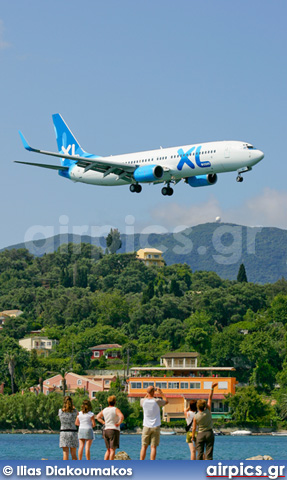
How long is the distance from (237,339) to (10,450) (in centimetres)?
7361

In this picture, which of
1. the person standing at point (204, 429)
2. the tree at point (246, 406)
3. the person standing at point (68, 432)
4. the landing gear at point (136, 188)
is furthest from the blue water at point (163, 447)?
the person standing at point (204, 429)

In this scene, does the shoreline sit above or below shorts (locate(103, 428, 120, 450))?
below

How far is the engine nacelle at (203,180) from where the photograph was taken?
215 ft

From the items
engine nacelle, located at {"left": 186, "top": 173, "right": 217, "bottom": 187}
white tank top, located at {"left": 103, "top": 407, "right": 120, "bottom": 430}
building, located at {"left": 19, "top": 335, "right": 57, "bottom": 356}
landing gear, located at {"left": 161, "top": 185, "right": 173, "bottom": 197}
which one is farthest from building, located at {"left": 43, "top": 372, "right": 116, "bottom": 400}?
white tank top, located at {"left": 103, "top": 407, "right": 120, "bottom": 430}

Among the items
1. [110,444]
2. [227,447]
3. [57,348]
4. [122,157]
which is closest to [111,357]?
[57,348]

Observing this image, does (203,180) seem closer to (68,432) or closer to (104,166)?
(104,166)

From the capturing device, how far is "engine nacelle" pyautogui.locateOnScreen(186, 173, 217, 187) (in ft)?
215

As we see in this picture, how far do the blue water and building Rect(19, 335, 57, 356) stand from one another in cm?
6365

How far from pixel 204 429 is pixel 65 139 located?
218 feet

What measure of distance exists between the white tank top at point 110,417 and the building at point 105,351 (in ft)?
482

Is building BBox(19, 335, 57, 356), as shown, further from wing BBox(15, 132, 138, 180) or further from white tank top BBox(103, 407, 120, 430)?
white tank top BBox(103, 407, 120, 430)

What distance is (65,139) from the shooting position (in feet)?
285

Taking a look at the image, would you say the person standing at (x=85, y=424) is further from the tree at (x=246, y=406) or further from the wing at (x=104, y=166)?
the tree at (x=246, y=406)

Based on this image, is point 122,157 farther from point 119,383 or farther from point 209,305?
point 209,305
